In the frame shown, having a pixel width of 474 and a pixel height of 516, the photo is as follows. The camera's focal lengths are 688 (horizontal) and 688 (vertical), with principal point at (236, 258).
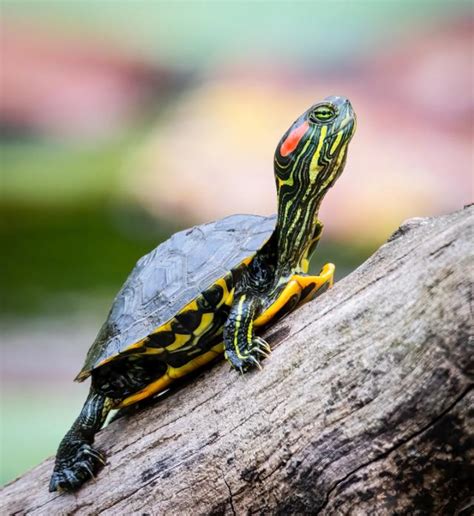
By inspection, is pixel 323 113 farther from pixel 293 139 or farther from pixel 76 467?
pixel 76 467

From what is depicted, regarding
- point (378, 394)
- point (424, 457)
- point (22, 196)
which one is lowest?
point (424, 457)

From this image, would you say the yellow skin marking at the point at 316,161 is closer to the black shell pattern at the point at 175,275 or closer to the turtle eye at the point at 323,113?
the turtle eye at the point at 323,113

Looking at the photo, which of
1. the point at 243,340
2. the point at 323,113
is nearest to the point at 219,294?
the point at 243,340

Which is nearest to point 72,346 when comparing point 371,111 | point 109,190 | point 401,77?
point 109,190

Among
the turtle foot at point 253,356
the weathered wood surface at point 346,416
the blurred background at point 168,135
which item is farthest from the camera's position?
the blurred background at point 168,135

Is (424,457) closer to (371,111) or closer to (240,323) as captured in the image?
(240,323)

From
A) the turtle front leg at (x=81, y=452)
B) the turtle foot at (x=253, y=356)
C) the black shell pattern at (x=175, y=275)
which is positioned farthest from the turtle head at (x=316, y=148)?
the turtle front leg at (x=81, y=452)

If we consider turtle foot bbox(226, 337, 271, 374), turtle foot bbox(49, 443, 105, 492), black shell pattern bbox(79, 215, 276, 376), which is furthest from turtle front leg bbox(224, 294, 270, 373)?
turtle foot bbox(49, 443, 105, 492)
